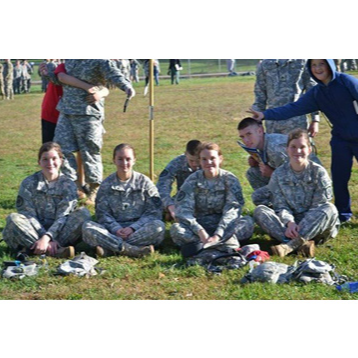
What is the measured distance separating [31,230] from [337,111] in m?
3.32

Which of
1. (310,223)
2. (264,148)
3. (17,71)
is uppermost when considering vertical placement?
(17,71)

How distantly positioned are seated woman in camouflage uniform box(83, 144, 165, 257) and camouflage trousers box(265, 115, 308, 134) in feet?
6.70

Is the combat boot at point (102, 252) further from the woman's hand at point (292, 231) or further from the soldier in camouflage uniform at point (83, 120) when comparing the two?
the soldier in camouflage uniform at point (83, 120)

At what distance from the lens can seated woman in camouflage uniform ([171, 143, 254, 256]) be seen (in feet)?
21.8

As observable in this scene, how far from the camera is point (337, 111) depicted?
7441 mm

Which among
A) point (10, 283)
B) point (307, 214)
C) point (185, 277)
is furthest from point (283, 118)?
point (10, 283)

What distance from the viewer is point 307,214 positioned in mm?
6754

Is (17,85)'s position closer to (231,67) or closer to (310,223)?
(231,67)

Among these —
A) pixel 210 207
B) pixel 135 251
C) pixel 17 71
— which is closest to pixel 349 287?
pixel 210 207

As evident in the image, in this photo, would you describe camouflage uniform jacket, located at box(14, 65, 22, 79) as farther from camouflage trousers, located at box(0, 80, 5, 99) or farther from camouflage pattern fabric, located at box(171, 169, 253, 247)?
camouflage pattern fabric, located at box(171, 169, 253, 247)

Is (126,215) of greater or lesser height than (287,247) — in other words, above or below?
above

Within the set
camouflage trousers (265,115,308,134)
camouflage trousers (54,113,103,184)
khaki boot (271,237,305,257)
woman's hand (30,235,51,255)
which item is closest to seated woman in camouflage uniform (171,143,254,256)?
khaki boot (271,237,305,257)

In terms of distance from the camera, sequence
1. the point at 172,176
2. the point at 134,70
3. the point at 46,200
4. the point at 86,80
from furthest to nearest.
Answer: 1. the point at 134,70
2. the point at 86,80
3. the point at 172,176
4. the point at 46,200

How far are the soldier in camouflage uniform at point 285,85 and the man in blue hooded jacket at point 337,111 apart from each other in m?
0.59
